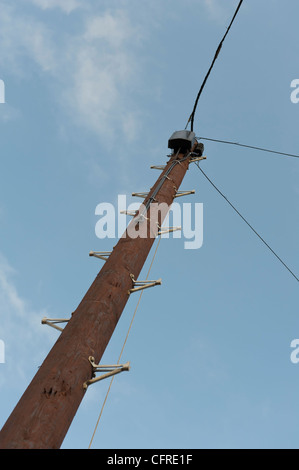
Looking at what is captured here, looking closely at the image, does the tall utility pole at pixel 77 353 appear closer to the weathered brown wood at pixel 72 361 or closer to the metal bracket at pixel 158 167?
the weathered brown wood at pixel 72 361

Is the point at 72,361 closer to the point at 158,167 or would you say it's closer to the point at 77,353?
the point at 77,353

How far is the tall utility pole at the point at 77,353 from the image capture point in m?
3.94

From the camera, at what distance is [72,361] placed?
462cm

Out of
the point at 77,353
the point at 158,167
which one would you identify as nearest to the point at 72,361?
the point at 77,353

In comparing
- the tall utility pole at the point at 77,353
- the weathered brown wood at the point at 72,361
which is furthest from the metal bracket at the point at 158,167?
the weathered brown wood at the point at 72,361

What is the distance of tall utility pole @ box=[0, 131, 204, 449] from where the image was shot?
394 centimetres

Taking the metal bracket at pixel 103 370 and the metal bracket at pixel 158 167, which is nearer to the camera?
the metal bracket at pixel 103 370

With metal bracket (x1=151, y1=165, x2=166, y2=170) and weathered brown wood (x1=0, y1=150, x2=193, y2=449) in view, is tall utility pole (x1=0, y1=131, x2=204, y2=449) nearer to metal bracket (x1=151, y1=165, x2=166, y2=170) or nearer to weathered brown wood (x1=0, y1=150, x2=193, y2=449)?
weathered brown wood (x1=0, y1=150, x2=193, y2=449)

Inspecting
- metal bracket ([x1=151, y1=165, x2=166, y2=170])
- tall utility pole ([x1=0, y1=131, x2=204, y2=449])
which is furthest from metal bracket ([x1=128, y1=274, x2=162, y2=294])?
metal bracket ([x1=151, y1=165, x2=166, y2=170])

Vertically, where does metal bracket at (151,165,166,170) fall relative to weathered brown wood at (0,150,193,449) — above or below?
above

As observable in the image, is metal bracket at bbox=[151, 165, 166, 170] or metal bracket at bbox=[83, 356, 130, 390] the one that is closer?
metal bracket at bbox=[83, 356, 130, 390]

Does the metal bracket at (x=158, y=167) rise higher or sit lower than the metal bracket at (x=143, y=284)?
higher

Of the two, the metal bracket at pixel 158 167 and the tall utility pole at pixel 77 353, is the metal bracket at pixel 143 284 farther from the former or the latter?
the metal bracket at pixel 158 167
